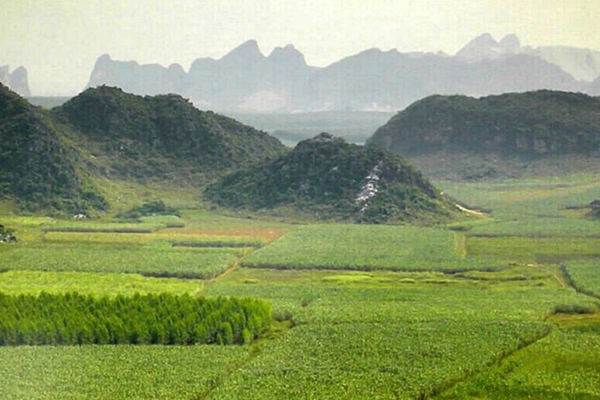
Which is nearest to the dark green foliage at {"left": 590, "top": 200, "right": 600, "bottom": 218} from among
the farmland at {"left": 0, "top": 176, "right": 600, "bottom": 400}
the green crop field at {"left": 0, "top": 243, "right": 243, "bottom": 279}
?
the farmland at {"left": 0, "top": 176, "right": 600, "bottom": 400}

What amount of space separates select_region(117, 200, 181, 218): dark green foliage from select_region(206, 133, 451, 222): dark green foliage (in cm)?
1203

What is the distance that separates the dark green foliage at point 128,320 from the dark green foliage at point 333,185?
67078 mm

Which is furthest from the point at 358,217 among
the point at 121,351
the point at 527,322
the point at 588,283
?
the point at 121,351

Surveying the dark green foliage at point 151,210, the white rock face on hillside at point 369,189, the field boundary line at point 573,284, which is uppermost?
the white rock face on hillside at point 369,189

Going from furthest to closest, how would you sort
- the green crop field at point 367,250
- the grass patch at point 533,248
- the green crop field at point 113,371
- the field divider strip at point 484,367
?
the grass patch at point 533,248 < the green crop field at point 367,250 < the field divider strip at point 484,367 < the green crop field at point 113,371

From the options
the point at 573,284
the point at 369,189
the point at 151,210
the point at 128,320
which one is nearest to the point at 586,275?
the point at 573,284

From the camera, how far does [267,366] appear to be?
57.0 metres

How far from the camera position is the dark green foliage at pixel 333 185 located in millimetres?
137625

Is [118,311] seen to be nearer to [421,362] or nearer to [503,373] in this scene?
[421,362]

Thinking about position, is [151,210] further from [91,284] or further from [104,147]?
[91,284]

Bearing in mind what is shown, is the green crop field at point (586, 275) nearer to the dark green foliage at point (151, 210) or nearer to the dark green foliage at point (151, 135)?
the dark green foliage at point (151, 210)

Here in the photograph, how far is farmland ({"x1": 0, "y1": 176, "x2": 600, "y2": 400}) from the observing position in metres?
53.7

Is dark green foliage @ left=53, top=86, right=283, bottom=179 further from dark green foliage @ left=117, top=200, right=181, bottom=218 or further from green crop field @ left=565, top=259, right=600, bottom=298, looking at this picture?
green crop field @ left=565, top=259, right=600, bottom=298

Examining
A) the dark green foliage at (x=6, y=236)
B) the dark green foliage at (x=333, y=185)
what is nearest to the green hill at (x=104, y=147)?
the dark green foliage at (x=333, y=185)
